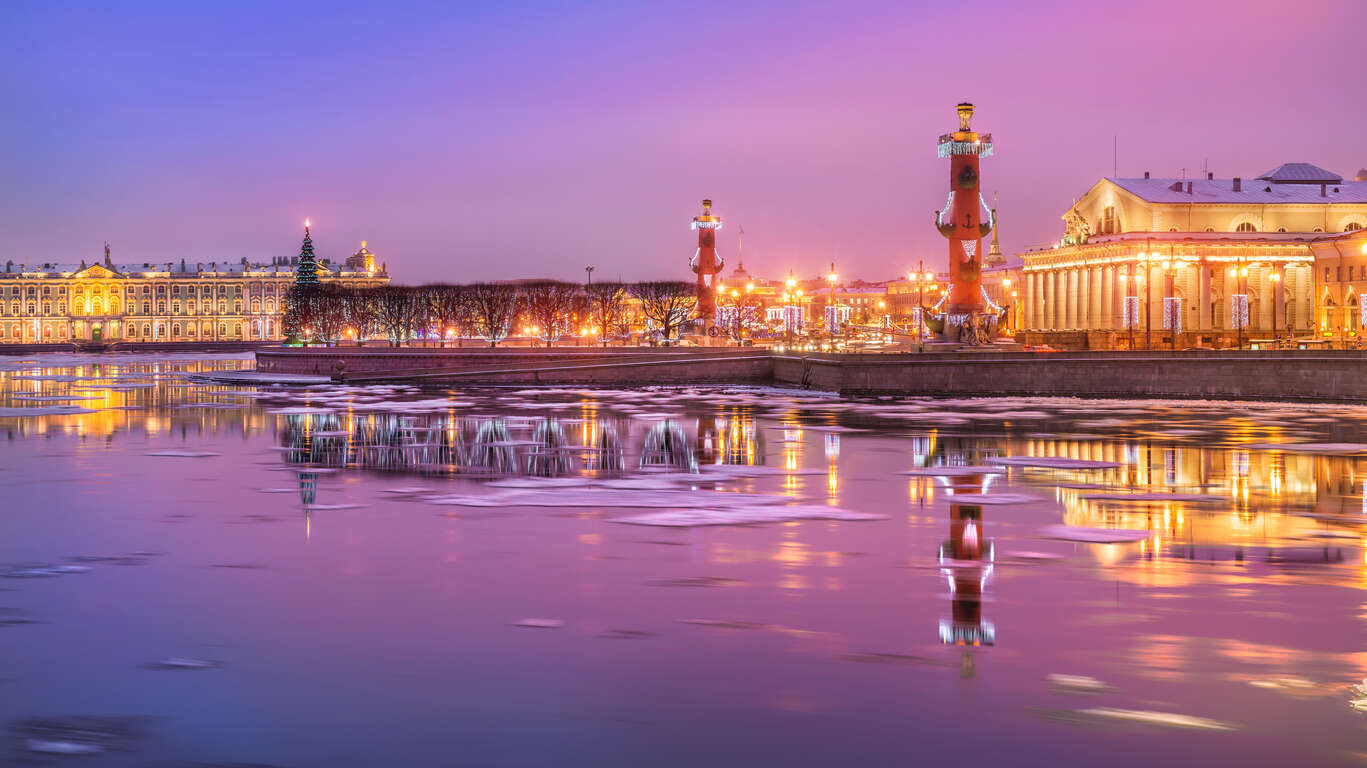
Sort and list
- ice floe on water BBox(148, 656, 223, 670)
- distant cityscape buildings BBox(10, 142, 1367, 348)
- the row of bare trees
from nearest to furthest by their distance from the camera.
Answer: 1. ice floe on water BBox(148, 656, 223, 670)
2. distant cityscape buildings BBox(10, 142, 1367, 348)
3. the row of bare trees

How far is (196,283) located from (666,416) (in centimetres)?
17069

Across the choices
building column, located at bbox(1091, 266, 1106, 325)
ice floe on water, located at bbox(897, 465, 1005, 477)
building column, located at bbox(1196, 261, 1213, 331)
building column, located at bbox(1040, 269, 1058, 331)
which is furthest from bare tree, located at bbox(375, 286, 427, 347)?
ice floe on water, located at bbox(897, 465, 1005, 477)

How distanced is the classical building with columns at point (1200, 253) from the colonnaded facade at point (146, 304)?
415ft

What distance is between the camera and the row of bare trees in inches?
3593

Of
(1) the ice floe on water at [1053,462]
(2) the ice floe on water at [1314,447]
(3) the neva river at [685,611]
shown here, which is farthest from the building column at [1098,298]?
(1) the ice floe on water at [1053,462]

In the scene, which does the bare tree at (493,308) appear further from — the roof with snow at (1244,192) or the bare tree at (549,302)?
the roof with snow at (1244,192)

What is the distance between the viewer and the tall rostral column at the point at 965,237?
54375mm

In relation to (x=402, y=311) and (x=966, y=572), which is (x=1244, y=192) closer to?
(x=402, y=311)

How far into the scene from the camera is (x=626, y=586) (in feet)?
40.4

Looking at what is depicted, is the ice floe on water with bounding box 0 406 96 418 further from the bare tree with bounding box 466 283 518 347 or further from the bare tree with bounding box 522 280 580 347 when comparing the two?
the bare tree with bounding box 522 280 580 347

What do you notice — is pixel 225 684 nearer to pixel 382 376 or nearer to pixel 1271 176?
pixel 382 376

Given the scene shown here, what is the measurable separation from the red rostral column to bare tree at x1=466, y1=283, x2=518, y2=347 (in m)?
14.4

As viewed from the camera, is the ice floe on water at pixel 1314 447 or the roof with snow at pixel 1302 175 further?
the roof with snow at pixel 1302 175

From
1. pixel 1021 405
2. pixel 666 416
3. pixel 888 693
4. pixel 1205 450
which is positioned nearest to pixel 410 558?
pixel 888 693
